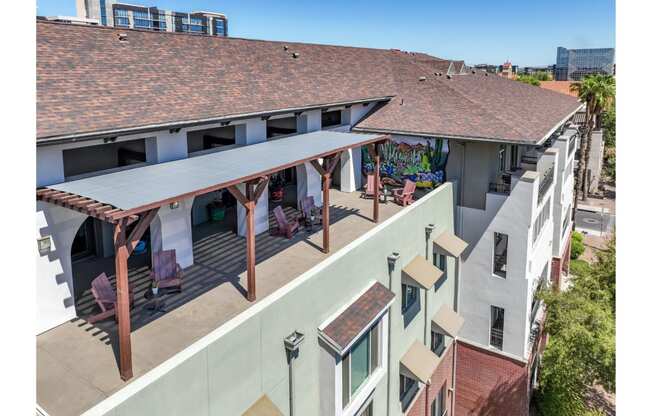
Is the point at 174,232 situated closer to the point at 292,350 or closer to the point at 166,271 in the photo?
the point at 166,271

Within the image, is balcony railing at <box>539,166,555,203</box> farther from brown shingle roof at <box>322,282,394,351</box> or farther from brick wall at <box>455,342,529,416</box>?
brown shingle roof at <box>322,282,394,351</box>

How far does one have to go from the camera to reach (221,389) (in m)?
8.48

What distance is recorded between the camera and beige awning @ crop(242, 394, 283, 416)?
30.0ft

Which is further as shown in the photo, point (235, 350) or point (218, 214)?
point (218, 214)

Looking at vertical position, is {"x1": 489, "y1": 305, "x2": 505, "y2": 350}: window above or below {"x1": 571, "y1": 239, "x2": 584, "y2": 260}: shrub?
above

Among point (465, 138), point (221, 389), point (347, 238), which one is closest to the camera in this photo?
point (221, 389)

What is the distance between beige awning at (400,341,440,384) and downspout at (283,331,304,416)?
5.41 meters

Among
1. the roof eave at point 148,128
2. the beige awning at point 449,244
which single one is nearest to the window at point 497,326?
the beige awning at point 449,244

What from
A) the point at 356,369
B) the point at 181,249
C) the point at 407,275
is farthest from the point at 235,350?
the point at 407,275

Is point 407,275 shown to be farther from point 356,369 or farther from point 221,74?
point 221,74

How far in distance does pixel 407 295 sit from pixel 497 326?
5.63 meters

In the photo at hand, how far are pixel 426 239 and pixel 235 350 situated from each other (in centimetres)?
926

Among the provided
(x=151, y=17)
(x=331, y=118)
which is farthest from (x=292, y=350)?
(x=151, y=17)

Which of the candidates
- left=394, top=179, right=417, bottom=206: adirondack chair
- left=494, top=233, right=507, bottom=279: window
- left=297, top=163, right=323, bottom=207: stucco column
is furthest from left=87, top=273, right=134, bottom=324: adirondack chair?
left=494, top=233, right=507, bottom=279: window
